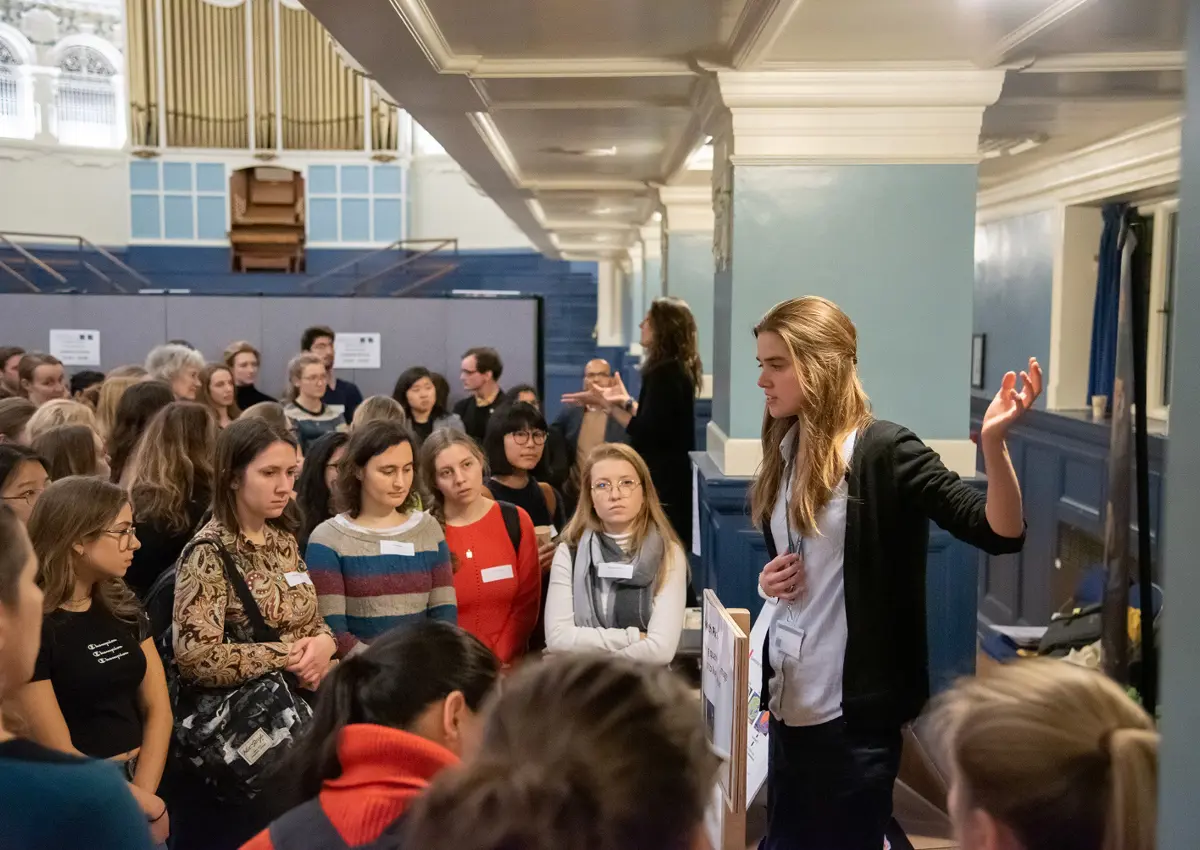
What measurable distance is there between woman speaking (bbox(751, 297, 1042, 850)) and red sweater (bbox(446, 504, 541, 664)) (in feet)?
3.53

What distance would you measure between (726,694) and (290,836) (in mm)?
955

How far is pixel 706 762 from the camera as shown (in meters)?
1.00

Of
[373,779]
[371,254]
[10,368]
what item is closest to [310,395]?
[10,368]

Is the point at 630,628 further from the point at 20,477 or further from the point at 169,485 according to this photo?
the point at 20,477

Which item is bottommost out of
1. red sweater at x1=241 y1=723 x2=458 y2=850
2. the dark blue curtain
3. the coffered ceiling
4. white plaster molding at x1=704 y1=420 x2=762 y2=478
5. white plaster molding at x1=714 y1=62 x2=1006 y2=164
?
red sweater at x1=241 y1=723 x2=458 y2=850

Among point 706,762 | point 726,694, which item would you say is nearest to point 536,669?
point 706,762

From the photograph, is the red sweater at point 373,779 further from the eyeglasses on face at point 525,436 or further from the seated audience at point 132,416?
the seated audience at point 132,416

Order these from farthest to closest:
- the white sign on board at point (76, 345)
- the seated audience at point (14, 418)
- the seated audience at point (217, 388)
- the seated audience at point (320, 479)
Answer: the white sign on board at point (76, 345), the seated audience at point (217, 388), the seated audience at point (14, 418), the seated audience at point (320, 479)

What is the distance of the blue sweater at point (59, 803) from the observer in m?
1.07

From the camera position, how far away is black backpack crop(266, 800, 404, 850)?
3.71 feet

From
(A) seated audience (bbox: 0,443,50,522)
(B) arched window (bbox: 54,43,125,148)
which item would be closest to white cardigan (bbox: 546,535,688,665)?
(A) seated audience (bbox: 0,443,50,522)

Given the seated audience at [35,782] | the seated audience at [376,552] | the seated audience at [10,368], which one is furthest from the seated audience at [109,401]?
the seated audience at [35,782]

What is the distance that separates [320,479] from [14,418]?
51.2 inches

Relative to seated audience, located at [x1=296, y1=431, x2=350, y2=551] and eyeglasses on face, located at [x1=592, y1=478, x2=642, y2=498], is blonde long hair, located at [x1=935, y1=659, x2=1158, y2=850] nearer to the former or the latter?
eyeglasses on face, located at [x1=592, y1=478, x2=642, y2=498]
